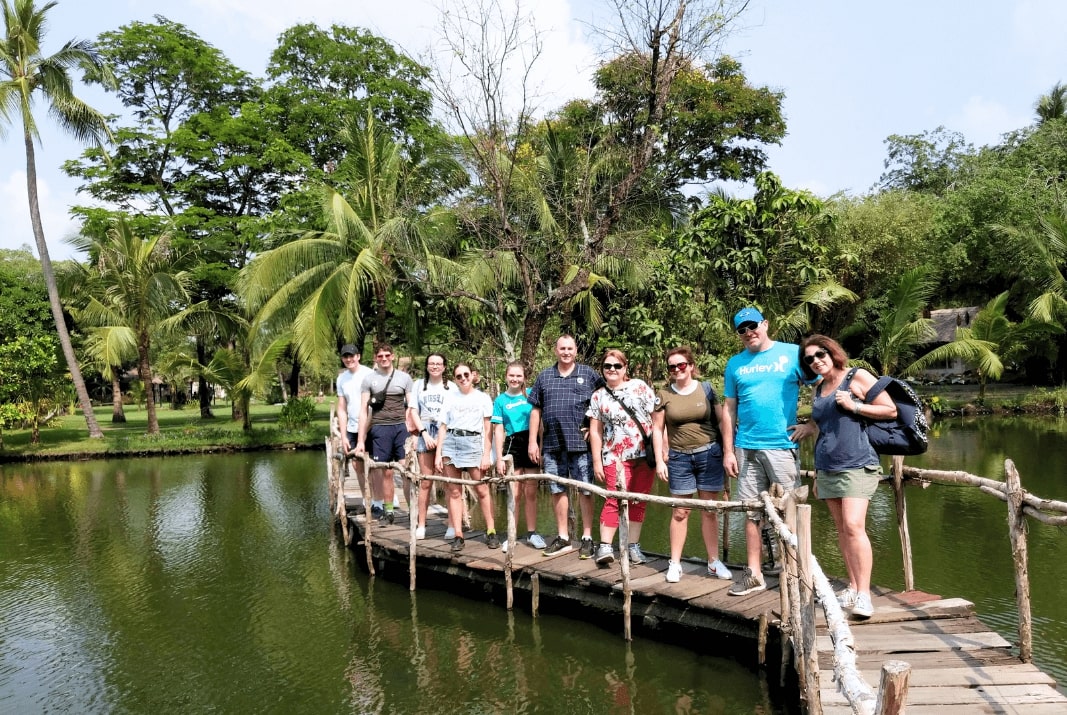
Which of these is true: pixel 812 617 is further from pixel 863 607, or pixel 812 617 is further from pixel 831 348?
pixel 831 348

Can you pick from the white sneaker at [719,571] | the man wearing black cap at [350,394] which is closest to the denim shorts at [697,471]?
the white sneaker at [719,571]

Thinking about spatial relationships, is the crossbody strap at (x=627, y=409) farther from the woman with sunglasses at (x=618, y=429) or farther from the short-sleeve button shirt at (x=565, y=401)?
the short-sleeve button shirt at (x=565, y=401)

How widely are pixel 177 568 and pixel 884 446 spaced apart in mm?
7803

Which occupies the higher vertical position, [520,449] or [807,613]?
[520,449]

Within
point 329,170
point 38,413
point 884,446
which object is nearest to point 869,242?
point 329,170

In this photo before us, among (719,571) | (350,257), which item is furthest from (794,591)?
(350,257)

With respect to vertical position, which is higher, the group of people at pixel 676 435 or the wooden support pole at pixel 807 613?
the group of people at pixel 676 435

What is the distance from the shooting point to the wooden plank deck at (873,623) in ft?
12.8

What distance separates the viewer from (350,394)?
8883 millimetres

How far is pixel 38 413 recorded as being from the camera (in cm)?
2156

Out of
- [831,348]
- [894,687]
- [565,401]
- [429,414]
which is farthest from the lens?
[429,414]

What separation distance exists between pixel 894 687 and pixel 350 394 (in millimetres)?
7375

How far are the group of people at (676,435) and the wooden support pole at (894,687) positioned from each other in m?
2.66

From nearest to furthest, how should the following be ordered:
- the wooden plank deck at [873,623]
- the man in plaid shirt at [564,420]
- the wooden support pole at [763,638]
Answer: the wooden plank deck at [873,623] → the wooden support pole at [763,638] → the man in plaid shirt at [564,420]
